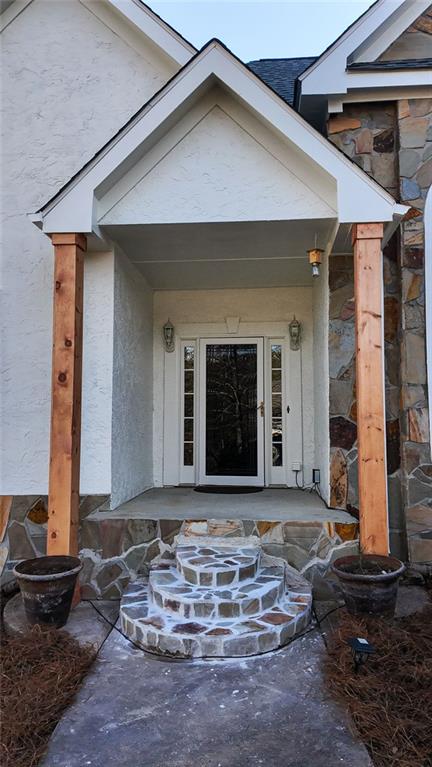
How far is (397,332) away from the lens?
4668 millimetres

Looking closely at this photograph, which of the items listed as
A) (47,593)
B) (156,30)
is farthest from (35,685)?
(156,30)

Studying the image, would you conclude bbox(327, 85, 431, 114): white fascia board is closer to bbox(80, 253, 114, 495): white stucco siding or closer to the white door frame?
the white door frame

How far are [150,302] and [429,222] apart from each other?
133 inches

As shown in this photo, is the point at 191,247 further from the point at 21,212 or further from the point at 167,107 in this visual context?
the point at 21,212

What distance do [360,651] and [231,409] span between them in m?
4.02

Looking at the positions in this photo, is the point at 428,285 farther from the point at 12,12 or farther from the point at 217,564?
the point at 12,12

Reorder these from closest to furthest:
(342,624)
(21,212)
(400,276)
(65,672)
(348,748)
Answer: (348,748)
(65,672)
(342,624)
(400,276)
(21,212)

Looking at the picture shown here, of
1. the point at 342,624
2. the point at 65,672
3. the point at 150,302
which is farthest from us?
the point at 150,302

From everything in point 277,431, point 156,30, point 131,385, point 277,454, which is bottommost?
point 277,454

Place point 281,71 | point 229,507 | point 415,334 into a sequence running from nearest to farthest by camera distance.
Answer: point 415,334, point 229,507, point 281,71

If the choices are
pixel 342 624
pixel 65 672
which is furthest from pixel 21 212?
pixel 342 624

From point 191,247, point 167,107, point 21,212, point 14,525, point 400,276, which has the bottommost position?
point 14,525

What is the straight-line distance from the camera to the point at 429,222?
4.65m

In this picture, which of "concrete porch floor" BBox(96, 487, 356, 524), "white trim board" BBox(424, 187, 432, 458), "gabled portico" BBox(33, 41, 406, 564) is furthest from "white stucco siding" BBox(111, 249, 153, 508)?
"white trim board" BBox(424, 187, 432, 458)
